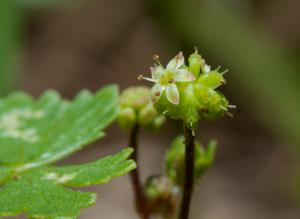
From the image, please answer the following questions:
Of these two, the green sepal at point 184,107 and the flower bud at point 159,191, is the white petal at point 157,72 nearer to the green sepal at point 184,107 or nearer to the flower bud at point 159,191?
the green sepal at point 184,107

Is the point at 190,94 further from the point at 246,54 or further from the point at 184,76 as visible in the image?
the point at 246,54

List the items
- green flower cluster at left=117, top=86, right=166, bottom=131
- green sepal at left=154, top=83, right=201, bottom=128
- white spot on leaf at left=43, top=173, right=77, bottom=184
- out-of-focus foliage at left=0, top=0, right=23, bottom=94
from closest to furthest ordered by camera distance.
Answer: green sepal at left=154, top=83, right=201, bottom=128, white spot on leaf at left=43, top=173, right=77, bottom=184, green flower cluster at left=117, top=86, right=166, bottom=131, out-of-focus foliage at left=0, top=0, right=23, bottom=94

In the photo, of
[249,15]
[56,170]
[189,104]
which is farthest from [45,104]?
[249,15]

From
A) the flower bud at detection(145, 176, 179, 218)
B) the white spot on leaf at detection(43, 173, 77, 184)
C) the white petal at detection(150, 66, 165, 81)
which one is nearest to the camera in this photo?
the white petal at detection(150, 66, 165, 81)

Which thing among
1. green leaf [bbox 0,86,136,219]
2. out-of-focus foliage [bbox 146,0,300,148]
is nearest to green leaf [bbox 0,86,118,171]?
green leaf [bbox 0,86,136,219]

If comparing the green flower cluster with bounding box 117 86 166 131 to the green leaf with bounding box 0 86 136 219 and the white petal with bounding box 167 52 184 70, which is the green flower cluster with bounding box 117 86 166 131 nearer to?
the green leaf with bounding box 0 86 136 219

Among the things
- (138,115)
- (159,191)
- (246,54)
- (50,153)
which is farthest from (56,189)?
(246,54)
